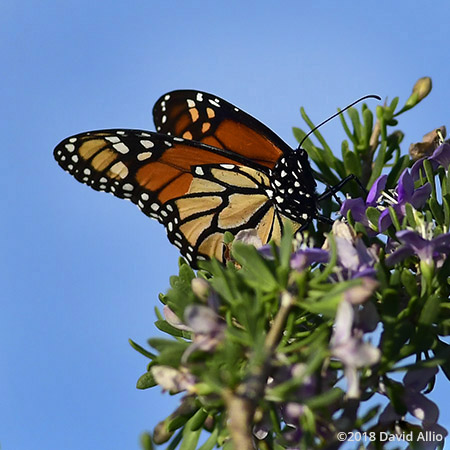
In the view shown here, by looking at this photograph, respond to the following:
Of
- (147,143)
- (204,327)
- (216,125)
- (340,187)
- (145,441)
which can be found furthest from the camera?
(216,125)

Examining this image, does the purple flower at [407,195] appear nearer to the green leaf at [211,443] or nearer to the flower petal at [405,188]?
the flower petal at [405,188]

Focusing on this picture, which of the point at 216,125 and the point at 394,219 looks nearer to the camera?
the point at 394,219

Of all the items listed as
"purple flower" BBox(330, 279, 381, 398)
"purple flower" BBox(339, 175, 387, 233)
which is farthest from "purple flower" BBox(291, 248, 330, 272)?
"purple flower" BBox(339, 175, 387, 233)

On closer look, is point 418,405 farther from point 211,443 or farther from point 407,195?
point 407,195

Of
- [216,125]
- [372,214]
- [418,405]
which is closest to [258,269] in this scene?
[418,405]

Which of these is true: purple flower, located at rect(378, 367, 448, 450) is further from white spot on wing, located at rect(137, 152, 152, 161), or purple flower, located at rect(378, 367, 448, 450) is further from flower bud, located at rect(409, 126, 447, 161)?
white spot on wing, located at rect(137, 152, 152, 161)

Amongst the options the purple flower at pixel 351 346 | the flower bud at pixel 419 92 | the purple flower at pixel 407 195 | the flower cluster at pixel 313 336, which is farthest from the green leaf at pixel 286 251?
the flower bud at pixel 419 92

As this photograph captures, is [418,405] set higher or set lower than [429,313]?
lower

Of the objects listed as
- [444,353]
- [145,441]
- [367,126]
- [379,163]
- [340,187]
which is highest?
[367,126]

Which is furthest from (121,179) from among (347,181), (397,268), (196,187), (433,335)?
(433,335)
